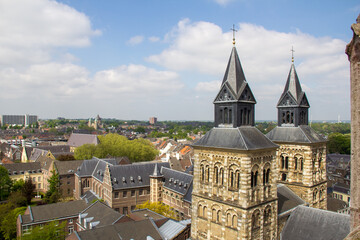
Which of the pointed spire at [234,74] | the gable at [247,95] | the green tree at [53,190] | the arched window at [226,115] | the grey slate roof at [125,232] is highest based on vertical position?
the pointed spire at [234,74]

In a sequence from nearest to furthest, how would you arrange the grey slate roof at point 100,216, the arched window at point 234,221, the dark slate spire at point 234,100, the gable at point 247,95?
the arched window at point 234,221, the dark slate spire at point 234,100, the gable at point 247,95, the grey slate roof at point 100,216

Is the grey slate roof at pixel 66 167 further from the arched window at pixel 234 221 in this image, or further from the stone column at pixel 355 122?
the stone column at pixel 355 122

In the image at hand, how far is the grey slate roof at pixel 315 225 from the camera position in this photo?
25.5 metres

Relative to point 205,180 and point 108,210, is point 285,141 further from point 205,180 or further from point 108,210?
point 108,210

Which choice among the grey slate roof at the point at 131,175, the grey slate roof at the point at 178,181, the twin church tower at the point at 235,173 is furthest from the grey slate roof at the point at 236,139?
the grey slate roof at the point at 131,175

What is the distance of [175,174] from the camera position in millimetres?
61062

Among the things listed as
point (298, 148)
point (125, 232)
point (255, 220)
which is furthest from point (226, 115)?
point (125, 232)

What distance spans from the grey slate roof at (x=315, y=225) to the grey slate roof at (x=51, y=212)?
1558 inches

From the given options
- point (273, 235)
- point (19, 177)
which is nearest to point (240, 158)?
point (273, 235)

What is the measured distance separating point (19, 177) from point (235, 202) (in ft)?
263

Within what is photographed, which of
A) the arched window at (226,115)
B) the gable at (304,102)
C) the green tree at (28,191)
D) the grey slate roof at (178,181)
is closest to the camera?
the arched window at (226,115)

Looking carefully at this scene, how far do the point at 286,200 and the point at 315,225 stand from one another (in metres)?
5.03

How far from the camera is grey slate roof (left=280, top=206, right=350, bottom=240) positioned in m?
25.5

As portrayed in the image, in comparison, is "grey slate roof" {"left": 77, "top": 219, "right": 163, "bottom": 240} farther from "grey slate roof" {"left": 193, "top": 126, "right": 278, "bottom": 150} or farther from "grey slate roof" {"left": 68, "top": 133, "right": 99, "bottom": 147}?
"grey slate roof" {"left": 68, "top": 133, "right": 99, "bottom": 147}
